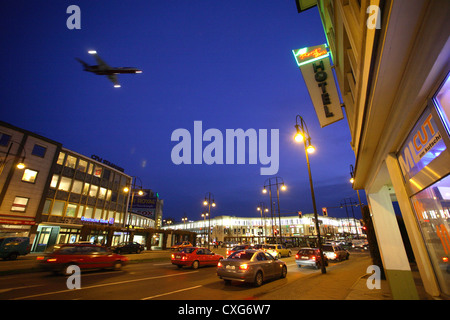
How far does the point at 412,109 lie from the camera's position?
3781 millimetres

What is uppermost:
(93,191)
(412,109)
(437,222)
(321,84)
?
(93,191)

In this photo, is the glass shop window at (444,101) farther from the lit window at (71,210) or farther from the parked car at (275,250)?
the lit window at (71,210)

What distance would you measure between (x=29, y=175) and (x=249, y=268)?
106ft

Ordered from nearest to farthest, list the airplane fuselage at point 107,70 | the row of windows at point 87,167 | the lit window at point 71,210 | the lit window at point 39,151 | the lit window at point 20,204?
the airplane fuselage at point 107,70 < the lit window at point 20,204 < the lit window at point 39,151 < the lit window at point 71,210 < the row of windows at point 87,167

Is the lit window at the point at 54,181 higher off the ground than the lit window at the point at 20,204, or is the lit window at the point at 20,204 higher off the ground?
the lit window at the point at 54,181

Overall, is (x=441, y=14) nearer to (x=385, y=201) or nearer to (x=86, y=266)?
(x=385, y=201)

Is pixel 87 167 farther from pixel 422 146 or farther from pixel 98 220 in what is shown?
pixel 422 146

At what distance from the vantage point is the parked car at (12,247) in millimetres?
19422

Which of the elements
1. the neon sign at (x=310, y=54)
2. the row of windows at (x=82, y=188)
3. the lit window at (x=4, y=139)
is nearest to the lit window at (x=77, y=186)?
the row of windows at (x=82, y=188)

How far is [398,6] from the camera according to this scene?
7.38 ft

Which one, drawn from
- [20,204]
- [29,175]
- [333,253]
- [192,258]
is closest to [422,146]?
[192,258]

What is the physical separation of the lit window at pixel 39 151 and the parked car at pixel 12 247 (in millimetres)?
12329

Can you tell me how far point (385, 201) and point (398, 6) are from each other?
9.72 metres
